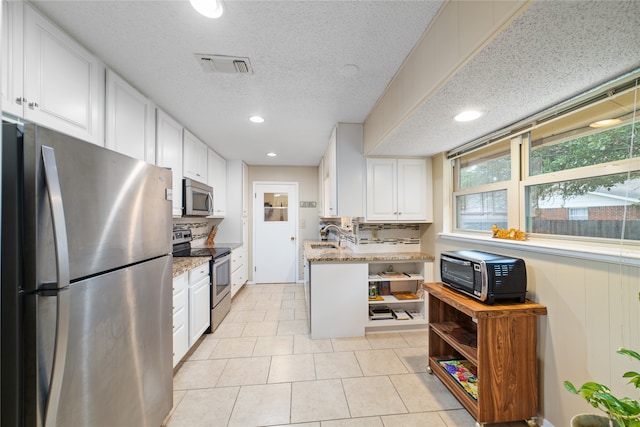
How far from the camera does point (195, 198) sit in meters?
2.92

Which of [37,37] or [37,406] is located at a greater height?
[37,37]

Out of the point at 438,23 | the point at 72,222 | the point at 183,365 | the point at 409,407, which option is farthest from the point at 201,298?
the point at 438,23

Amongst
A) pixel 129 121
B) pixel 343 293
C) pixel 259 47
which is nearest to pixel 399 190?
pixel 343 293

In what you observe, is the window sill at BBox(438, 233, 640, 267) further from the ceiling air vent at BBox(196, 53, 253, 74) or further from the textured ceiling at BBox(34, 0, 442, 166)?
the ceiling air vent at BBox(196, 53, 253, 74)

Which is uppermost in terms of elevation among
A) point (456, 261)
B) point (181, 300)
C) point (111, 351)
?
point (456, 261)

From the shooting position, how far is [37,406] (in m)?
0.82

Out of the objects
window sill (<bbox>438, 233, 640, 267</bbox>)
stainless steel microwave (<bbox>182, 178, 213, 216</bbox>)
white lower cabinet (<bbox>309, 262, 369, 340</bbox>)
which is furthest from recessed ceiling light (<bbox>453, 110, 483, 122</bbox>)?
stainless steel microwave (<bbox>182, 178, 213, 216</bbox>)

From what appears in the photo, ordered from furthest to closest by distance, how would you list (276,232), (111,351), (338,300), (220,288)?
(276,232) < (220,288) < (338,300) < (111,351)

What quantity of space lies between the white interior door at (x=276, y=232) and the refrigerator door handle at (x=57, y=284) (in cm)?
402

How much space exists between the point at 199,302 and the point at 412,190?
2616 mm

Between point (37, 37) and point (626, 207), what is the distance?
3.06 meters

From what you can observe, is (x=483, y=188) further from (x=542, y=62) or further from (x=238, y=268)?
(x=238, y=268)

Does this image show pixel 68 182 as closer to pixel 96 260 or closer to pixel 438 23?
pixel 96 260

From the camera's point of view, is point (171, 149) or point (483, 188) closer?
point (483, 188)
